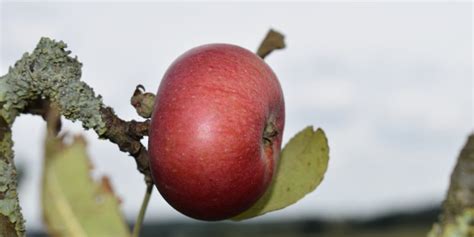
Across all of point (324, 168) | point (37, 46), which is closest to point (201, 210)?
point (324, 168)

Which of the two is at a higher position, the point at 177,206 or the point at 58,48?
the point at 58,48

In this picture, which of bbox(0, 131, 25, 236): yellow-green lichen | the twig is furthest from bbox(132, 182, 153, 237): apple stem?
the twig

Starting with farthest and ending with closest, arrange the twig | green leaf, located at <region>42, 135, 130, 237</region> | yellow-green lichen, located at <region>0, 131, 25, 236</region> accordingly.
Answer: the twig → yellow-green lichen, located at <region>0, 131, 25, 236</region> → green leaf, located at <region>42, 135, 130, 237</region>

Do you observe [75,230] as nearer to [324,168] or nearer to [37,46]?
[37,46]

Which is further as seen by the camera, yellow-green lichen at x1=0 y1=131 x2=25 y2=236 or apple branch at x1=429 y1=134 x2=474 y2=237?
yellow-green lichen at x1=0 y1=131 x2=25 y2=236

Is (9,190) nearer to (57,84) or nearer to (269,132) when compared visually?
(57,84)

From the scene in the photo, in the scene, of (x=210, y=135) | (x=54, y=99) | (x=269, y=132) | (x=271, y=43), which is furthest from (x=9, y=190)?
(x=271, y=43)

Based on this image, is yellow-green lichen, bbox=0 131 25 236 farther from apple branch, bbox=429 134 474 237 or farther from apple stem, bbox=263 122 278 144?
apple branch, bbox=429 134 474 237
